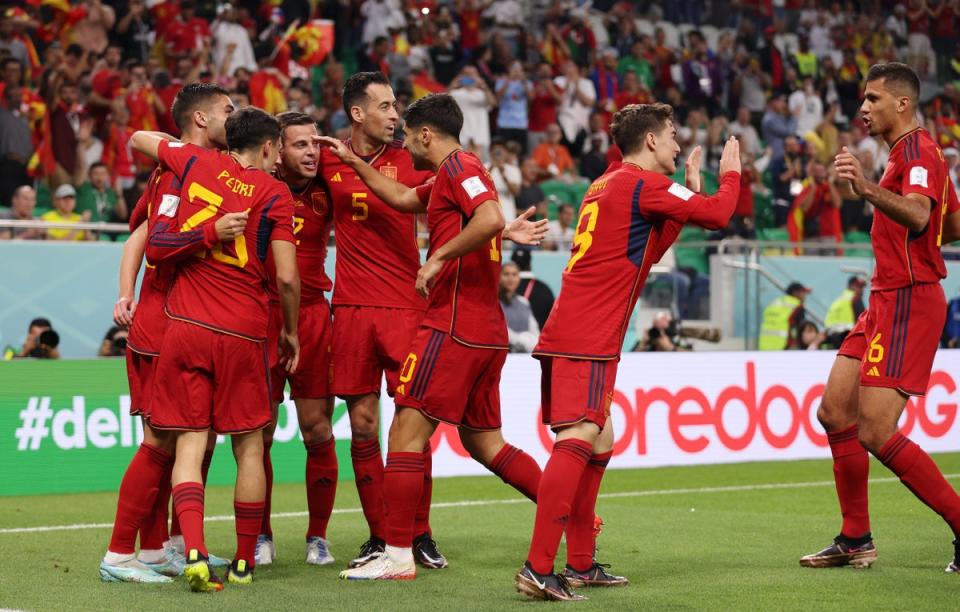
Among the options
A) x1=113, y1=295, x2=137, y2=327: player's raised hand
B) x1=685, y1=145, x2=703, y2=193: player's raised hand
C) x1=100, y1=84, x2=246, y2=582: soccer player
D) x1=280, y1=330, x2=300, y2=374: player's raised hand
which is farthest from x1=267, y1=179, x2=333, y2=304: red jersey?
x1=685, y1=145, x2=703, y2=193: player's raised hand

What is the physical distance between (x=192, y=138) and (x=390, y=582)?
2.46 metres

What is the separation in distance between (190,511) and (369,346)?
143 cm

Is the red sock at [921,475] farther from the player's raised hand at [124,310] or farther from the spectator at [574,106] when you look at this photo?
the spectator at [574,106]

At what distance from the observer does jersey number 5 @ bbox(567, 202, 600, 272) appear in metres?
6.30

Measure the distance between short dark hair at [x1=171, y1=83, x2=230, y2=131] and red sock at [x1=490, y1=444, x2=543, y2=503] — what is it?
2.33m

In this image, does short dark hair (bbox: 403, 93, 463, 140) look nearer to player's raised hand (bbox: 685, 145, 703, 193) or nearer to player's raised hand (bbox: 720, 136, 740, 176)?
player's raised hand (bbox: 685, 145, 703, 193)

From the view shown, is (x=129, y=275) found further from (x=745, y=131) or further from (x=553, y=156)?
(x=745, y=131)

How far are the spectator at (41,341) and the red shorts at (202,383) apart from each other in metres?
6.25

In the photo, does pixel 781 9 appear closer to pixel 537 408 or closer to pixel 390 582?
pixel 537 408

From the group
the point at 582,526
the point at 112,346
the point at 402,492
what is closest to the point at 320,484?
the point at 402,492

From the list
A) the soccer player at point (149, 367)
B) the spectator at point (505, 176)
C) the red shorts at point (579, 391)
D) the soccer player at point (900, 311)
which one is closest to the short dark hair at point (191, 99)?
the soccer player at point (149, 367)

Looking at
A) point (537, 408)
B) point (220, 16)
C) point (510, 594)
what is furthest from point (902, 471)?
point (220, 16)

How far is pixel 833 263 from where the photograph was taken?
16.2 meters

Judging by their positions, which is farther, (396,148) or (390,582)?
(396,148)
